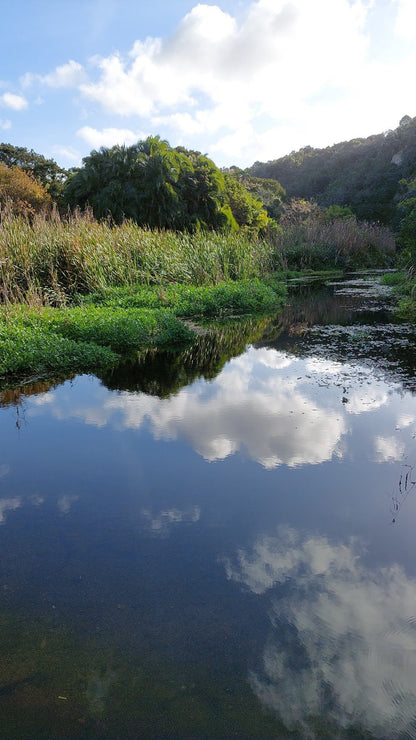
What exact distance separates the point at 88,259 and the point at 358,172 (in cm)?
5988

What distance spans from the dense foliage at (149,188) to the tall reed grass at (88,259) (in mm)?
9030

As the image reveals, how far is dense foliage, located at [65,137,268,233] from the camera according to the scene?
2483cm

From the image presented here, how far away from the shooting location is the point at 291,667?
229cm

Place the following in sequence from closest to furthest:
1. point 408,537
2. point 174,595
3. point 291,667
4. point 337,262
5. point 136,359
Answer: point 291,667 → point 174,595 → point 408,537 → point 136,359 → point 337,262

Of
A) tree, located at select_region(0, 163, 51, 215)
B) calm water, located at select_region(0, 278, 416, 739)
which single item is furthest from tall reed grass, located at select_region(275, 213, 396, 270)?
calm water, located at select_region(0, 278, 416, 739)

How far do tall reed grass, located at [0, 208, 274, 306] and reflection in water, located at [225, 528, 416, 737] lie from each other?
25.1 feet

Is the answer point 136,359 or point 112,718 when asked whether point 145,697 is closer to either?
point 112,718

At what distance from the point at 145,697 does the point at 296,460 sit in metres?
2.67

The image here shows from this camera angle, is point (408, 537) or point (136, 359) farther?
point (136, 359)

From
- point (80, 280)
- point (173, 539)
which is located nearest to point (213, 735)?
point (173, 539)

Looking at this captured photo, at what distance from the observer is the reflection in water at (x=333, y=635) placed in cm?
210

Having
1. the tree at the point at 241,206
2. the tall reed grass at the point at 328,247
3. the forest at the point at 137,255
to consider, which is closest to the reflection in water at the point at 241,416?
the forest at the point at 137,255

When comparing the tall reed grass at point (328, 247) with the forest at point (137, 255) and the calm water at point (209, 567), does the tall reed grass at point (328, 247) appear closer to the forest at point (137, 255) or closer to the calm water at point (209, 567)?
the forest at point (137, 255)

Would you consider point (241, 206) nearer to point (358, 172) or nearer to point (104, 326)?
point (104, 326)
